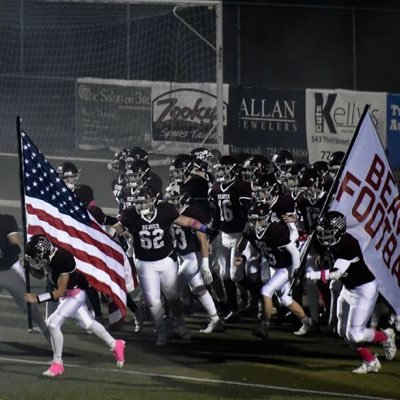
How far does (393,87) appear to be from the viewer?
115 feet

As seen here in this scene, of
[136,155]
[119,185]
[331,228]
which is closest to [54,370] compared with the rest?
[331,228]

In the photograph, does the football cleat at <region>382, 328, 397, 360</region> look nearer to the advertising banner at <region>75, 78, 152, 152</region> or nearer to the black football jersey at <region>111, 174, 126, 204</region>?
the black football jersey at <region>111, 174, 126, 204</region>

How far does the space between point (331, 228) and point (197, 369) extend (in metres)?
2.19

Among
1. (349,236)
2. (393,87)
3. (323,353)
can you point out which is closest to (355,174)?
(349,236)

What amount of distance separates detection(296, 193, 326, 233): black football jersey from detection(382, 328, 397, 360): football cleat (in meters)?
2.63

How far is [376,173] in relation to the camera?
1523 centimetres

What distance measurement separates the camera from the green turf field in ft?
45.8

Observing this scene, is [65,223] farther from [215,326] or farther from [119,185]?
[119,185]

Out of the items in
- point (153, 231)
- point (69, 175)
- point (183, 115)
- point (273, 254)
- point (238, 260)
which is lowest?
point (238, 260)

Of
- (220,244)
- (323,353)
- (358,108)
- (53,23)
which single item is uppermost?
(53,23)

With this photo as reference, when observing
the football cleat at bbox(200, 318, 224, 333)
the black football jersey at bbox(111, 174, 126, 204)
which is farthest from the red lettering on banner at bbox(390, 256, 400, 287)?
the black football jersey at bbox(111, 174, 126, 204)

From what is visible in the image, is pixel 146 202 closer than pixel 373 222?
No

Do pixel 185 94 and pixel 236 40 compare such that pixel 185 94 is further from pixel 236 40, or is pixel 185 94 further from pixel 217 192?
pixel 217 192

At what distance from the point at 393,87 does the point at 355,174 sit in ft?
67.4
